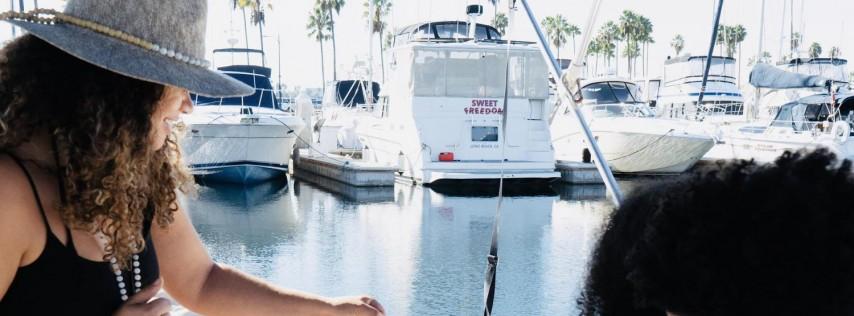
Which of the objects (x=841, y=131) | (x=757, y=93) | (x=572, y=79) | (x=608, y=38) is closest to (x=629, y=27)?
(x=608, y=38)

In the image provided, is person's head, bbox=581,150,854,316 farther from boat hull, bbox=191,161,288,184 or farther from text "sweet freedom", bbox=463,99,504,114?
boat hull, bbox=191,161,288,184

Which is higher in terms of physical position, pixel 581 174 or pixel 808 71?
pixel 808 71

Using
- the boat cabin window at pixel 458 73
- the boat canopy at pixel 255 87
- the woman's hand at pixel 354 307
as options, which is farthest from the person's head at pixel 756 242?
the boat canopy at pixel 255 87

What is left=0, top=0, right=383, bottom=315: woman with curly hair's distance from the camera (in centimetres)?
103

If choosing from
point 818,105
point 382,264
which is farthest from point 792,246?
point 818,105

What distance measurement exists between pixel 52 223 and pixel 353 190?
13.2 metres

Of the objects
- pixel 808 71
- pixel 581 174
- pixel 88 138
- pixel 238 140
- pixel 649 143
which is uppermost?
pixel 808 71

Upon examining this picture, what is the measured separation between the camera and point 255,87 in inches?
605

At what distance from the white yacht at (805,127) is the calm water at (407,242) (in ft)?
11.6

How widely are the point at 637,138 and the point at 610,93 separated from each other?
9.35ft

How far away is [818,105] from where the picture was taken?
16844 millimetres

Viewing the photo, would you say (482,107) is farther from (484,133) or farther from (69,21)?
(69,21)

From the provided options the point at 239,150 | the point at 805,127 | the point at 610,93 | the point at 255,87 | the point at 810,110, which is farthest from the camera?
the point at 610,93

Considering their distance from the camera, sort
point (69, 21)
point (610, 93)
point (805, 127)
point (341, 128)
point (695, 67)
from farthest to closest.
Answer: point (695, 67)
point (341, 128)
point (610, 93)
point (805, 127)
point (69, 21)
